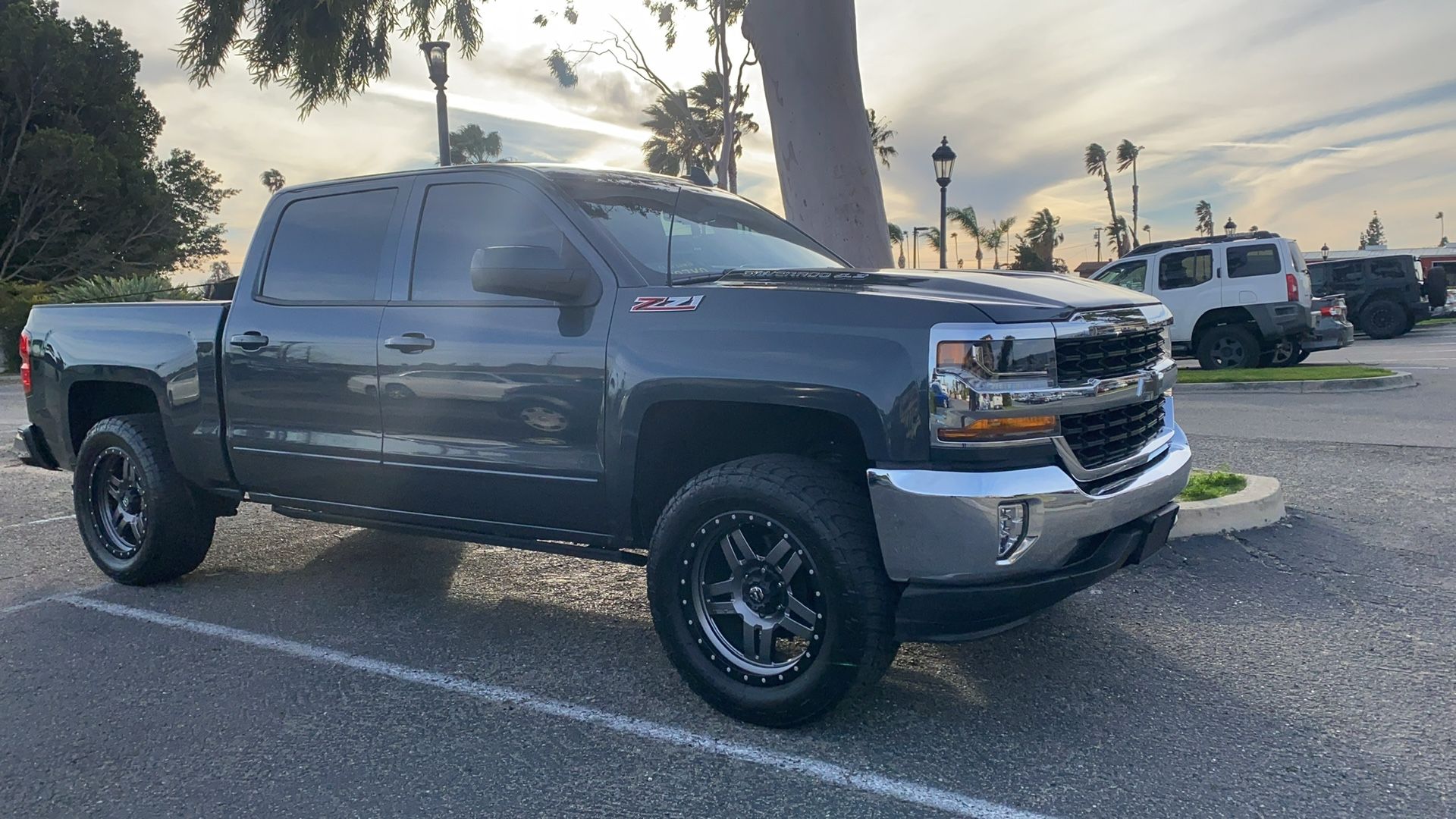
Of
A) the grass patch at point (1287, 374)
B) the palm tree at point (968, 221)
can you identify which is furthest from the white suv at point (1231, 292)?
the palm tree at point (968, 221)

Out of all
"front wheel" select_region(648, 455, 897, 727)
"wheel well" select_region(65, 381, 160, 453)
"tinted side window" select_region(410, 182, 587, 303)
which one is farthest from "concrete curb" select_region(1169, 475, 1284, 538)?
"wheel well" select_region(65, 381, 160, 453)

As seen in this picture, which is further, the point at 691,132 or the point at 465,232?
the point at 691,132

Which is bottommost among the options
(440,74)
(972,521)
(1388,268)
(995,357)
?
(972,521)

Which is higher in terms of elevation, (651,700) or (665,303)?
(665,303)

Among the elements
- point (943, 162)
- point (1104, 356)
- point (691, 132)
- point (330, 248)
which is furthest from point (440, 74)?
point (691, 132)

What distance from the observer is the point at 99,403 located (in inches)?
223

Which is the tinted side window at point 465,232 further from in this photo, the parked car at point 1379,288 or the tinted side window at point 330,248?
the parked car at point 1379,288

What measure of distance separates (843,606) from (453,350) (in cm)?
186

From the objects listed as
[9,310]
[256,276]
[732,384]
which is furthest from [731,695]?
[9,310]

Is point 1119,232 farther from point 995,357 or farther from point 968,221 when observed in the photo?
point 995,357

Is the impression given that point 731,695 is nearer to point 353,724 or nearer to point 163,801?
point 353,724

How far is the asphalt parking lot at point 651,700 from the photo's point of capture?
2953 mm

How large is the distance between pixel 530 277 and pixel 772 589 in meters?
1.35

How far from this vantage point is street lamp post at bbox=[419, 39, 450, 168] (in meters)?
13.6
